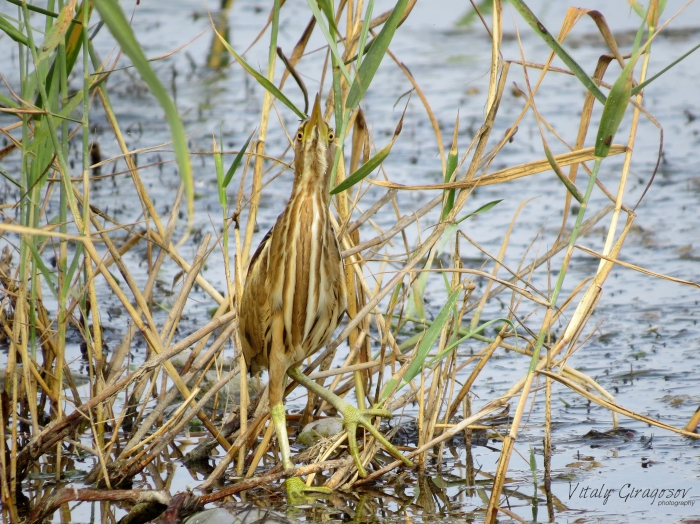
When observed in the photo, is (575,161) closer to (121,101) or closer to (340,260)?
(340,260)

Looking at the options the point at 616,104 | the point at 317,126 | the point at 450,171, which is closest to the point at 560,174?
the point at 616,104

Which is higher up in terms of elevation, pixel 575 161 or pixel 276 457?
pixel 575 161

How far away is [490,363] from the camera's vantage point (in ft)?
12.1

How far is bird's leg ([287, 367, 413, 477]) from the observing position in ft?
8.48

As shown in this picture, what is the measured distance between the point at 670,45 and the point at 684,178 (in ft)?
9.13

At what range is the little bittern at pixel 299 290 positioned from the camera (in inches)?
99.5

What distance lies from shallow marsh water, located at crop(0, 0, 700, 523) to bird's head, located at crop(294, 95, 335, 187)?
378 millimetres

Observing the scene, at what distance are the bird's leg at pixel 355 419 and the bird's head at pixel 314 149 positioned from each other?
0.62 m

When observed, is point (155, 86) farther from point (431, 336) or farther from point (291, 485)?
point (291, 485)

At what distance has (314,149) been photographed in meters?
2.47

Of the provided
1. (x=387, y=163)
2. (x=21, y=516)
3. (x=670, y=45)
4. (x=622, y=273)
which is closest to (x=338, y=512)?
(x=21, y=516)

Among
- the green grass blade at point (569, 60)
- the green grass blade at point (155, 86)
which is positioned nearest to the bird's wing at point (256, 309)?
the green grass blade at point (569, 60)

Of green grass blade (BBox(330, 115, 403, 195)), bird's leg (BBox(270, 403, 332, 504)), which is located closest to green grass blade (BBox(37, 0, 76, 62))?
green grass blade (BBox(330, 115, 403, 195))

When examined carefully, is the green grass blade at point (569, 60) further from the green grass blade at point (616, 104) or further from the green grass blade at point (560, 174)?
the green grass blade at point (560, 174)
